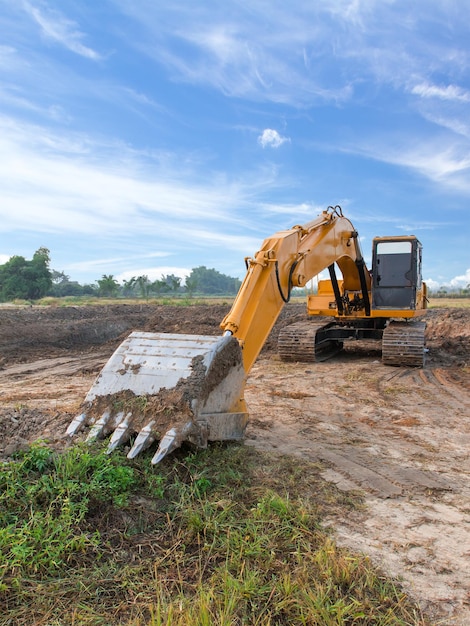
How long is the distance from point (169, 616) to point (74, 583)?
64cm

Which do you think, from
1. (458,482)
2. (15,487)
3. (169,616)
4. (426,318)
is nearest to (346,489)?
(458,482)

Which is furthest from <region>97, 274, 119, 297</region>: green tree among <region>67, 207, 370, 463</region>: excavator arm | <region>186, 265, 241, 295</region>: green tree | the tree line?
<region>67, 207, 370, 463</region>: excavator arm

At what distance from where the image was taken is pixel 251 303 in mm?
5121

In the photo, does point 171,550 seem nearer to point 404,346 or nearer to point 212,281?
point 404,346

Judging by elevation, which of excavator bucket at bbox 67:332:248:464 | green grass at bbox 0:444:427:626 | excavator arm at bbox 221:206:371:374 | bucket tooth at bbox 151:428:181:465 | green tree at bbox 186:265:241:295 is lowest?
green grass at bbox 0:444:427:626

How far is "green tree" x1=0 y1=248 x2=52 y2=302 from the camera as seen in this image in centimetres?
4891

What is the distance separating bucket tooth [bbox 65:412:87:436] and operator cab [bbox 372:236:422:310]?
25.1ft

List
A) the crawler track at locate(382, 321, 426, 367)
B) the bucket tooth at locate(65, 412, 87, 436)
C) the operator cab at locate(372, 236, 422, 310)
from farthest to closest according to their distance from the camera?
the operator cab at locate(372, 236, 422, 310) → the crawler track at locate(382, 321, 426, 367) → the bucket tooth at locate(65, 412, 87, 436)

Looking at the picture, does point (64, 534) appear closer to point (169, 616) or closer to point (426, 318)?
point (169, 616)

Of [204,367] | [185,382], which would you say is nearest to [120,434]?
[185,382]

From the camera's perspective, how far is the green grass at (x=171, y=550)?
2367 mm

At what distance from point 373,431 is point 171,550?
3.40 meters

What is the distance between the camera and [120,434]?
3727mm

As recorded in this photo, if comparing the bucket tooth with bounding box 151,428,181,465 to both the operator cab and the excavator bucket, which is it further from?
the operator cab
